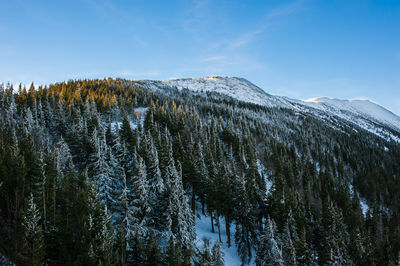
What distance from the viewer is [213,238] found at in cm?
4100

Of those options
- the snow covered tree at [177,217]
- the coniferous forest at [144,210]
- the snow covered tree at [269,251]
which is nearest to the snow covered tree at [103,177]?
the coniferous forest at [144,210]

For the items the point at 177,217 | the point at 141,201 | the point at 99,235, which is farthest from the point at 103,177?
the point at 99,235

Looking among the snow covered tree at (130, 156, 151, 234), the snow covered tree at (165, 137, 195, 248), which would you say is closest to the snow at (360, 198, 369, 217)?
the snow covered tree at (165, 137, 195, 248)

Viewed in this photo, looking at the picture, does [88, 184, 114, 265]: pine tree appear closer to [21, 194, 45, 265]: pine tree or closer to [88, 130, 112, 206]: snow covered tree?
[21, 194, 45, 265]: pine tree

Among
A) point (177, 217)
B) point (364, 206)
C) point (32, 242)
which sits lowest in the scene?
point (364, 206)

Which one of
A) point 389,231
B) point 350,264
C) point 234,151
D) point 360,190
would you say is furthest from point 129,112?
point 360,190

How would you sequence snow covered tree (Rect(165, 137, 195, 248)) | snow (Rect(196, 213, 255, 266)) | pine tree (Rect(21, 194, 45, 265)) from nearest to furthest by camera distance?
pine tree (Rect(21, 194, 45, 265)) < snow covered tree (Rect(165, 137, 195, 248)) < snow (Rect(196, 213, 255, 266))

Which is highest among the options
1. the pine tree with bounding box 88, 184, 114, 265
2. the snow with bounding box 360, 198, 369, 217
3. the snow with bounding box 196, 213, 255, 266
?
the pine tree with bounding box 88, 184, 114, 265

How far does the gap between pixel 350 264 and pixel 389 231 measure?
3209 centimetres

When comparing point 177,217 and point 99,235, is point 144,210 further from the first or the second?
point 99,235

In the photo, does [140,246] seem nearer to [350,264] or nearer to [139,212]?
[139,212]

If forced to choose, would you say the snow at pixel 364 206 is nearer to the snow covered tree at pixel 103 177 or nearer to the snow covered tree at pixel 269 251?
the snow covered tree at pixel 269 251

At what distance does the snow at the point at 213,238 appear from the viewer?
120ft

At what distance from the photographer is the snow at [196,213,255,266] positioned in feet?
120
